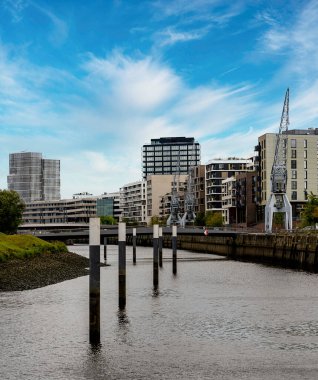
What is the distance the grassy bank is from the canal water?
3.13 m

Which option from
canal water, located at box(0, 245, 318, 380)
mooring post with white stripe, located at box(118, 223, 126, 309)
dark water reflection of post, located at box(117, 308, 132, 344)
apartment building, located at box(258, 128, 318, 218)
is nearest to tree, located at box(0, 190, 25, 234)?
apartment building, located at box(258, 128, 318, 218)

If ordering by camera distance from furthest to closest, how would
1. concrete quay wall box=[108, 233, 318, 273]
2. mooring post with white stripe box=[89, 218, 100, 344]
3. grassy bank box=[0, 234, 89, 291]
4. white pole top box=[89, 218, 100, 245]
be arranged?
concrete quay wall box=[108, 233, 318, 273] < grassy bank box=[0, 234, 89, 291] < mooring post with white stripe box=[89, 218, 100, 344] < white pole top box=[89, 218, 100, 245]

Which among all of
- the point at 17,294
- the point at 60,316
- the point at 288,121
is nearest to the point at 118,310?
the point at 60,316

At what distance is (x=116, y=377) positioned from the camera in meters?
25.1

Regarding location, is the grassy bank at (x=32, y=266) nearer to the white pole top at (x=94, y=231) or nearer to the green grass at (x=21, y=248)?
the green grass at (x=21, y=248)

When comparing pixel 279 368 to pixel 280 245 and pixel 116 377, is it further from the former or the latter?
pixel 280 245

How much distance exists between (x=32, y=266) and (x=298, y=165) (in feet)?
429

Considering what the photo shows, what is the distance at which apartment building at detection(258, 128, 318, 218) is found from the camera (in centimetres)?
19012

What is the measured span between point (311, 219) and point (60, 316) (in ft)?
387

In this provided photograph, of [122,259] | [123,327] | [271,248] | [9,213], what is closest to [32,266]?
[122,259]

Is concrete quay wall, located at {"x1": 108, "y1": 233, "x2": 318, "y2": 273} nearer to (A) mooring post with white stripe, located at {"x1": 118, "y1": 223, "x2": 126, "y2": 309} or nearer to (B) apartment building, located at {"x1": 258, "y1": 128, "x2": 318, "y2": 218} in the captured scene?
(B) apartment building, located at {"x1": 258, "y1": 128, "x2": 318, "y2": 218}

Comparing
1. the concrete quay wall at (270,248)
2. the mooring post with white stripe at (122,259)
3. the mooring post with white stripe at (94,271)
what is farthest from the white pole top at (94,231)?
the concrete quay wall at (270,248)

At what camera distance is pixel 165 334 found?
33844 mm

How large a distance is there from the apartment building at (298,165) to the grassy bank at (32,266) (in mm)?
102743
